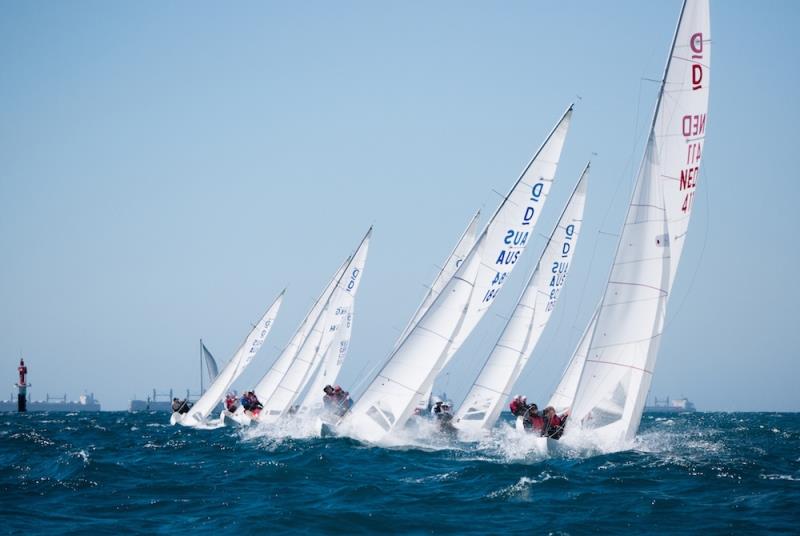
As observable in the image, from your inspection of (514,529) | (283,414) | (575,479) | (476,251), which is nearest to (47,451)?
(283,414)

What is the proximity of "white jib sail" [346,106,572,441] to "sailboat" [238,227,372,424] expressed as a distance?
12.3 m

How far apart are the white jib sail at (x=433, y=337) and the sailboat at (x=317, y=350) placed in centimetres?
1234

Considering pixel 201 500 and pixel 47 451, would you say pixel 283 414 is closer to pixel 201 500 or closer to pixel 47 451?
pixel 47 451

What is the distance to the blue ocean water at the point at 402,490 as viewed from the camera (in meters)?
15.7

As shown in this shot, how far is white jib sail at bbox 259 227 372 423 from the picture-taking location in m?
40.1

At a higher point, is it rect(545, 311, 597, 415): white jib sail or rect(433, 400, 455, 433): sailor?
rect(545, 311, 597, 415): white jib sail

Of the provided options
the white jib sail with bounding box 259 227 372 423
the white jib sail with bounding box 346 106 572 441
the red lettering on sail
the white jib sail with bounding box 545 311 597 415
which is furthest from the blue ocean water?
the white jib sail with bounding box 259 227 372 423

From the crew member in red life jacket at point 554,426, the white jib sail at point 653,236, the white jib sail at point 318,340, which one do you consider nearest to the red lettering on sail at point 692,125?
the white jib sail at point 653,236

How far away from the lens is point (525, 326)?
34781 millimetres

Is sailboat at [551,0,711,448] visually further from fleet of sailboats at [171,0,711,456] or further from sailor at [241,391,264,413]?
sailor at [241,391,264,413]

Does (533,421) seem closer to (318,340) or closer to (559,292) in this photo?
(559,292)

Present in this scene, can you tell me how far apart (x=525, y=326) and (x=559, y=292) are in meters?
2.81

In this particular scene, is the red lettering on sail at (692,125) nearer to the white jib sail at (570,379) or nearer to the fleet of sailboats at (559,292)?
the fleet of sailboats at (559,292)

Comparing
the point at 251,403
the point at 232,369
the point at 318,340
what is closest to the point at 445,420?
the point at 318,340
